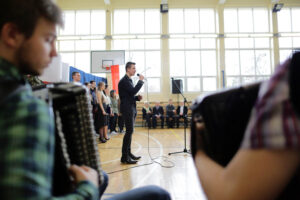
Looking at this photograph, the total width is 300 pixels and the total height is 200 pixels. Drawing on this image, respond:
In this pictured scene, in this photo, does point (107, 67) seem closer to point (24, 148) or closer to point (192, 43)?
point (192, 43)

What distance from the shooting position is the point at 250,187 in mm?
360

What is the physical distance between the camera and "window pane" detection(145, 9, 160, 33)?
1032 centimetres

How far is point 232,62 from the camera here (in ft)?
34.1

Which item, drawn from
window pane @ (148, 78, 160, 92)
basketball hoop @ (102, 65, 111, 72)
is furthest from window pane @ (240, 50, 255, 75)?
basketball hoop @ (102, 65, 111, 72)

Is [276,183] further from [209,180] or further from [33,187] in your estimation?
[33,187]

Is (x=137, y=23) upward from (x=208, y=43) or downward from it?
upward

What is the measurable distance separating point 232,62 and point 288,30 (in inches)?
159

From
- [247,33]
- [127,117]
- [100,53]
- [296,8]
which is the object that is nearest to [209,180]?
[127,117]

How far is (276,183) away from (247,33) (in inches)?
479

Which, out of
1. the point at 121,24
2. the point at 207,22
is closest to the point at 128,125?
the point at 121,24

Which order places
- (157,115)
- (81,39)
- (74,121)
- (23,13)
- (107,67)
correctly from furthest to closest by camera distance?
(81,39) → (157,115) → (107,67) → (74,121) → (23,13)

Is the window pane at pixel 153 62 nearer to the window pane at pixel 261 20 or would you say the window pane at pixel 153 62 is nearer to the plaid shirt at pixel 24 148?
the window pane at pixel 261 20

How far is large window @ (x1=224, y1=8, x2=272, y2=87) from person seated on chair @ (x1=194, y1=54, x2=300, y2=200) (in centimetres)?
1100

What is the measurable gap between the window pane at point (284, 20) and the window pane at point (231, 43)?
2.75 m
